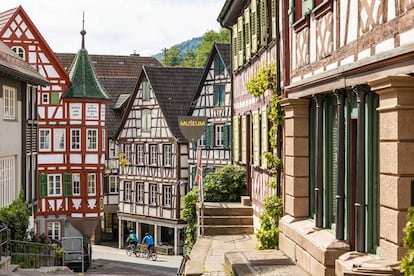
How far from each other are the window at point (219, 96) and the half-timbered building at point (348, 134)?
2404 centimetres

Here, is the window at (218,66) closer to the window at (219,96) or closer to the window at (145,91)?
the window at (219,96)

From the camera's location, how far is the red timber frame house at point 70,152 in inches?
1580

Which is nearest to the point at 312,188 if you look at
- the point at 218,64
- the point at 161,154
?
the point at 218,64

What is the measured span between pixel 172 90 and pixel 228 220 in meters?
24.3

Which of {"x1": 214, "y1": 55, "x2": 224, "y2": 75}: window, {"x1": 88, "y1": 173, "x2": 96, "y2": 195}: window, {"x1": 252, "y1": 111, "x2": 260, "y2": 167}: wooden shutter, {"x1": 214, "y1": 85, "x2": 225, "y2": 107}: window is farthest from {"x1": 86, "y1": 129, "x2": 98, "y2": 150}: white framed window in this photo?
{"x1": 252, "y1": 111, "x2": 260, "y2": 167}: wooden shutter

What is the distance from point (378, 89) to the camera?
7.96 meters

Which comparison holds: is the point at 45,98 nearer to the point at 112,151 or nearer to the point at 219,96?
the point at 219,96

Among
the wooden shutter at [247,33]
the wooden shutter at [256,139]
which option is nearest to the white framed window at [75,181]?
the wooden shutter at [247,33]

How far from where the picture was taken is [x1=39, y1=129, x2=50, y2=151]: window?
40219 millimetres

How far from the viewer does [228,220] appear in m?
20.3

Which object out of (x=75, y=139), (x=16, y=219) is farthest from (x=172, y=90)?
(x=16, y=219)

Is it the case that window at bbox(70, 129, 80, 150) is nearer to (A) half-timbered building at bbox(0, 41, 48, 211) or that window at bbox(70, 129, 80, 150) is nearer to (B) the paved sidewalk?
(A) half-timbered building at bbox(0, 41, 48, 211)

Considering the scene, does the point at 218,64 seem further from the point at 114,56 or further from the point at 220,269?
the point at 114,56

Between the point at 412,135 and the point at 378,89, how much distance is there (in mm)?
567
